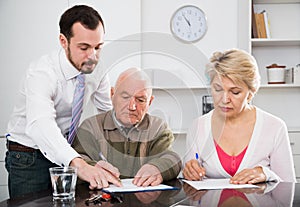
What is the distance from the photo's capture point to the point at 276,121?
1.87m

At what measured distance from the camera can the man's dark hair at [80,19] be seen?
1.52 metres

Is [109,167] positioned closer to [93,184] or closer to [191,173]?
[93,184]

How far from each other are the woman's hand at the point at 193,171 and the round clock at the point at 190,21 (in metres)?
2.02

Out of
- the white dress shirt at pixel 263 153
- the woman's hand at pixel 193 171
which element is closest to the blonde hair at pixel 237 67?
the white dress shirt at pixel 263 153

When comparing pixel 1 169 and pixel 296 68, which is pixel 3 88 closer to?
pixel 1 169

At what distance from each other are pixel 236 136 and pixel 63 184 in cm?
84

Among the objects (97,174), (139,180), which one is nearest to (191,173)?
(139,180)

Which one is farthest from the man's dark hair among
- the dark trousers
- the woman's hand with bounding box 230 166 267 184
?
the woman's hand with bounding box 230 166 267 184

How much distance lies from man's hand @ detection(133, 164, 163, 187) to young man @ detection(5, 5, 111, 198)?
4.6 inches

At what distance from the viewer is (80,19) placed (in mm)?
1544

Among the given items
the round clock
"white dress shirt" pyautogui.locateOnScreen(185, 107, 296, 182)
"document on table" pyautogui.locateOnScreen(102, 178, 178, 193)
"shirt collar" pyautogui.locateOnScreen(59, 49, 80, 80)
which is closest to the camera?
"document on table" pyautogui.locateOnScreen(102, 178, 178, 193)

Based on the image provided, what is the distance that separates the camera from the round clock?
11.8 feet

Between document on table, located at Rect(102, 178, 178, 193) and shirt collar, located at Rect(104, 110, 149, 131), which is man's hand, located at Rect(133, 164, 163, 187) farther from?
shirt collar, located at Rect(104, 110, 149, 131)

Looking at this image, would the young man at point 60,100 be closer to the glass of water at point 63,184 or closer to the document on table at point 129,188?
the document on table at point 129,188
